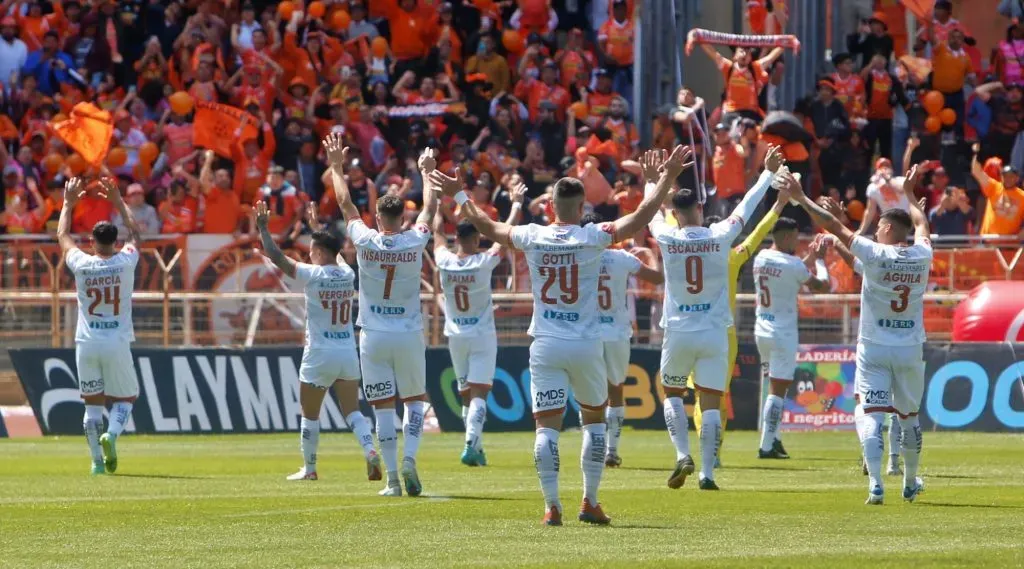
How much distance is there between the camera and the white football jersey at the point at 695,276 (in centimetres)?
1578

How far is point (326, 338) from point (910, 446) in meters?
5.61

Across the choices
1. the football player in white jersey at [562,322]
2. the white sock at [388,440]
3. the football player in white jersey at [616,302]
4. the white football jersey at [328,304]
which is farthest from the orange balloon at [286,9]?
the football player in white jersey at [562,322]

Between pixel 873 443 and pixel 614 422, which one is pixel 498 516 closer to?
pixel 873 443

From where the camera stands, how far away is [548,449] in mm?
12289

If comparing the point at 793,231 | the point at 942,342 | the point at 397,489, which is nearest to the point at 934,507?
the point at 397,489

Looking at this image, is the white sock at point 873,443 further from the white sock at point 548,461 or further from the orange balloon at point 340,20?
the orange balloon at point 340,20

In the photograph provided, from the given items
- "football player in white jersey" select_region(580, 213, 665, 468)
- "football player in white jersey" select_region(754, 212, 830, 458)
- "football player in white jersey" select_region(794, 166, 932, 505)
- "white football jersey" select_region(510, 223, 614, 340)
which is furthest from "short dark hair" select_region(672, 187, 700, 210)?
"football player in white jersey" select_region(754, 212, 830, 458)

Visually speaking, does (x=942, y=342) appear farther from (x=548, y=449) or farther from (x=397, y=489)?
(x=548, y=449)

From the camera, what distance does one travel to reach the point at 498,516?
43.4 feet

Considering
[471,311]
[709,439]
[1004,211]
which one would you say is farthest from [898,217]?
[1004,211]

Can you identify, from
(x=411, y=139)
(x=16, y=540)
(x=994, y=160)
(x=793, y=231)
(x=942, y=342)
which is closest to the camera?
(x=16, y=540)

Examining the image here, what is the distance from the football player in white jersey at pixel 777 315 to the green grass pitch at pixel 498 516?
565 millimetres

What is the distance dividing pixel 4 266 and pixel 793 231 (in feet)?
39.2

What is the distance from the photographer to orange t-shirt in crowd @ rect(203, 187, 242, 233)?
28141 mm
